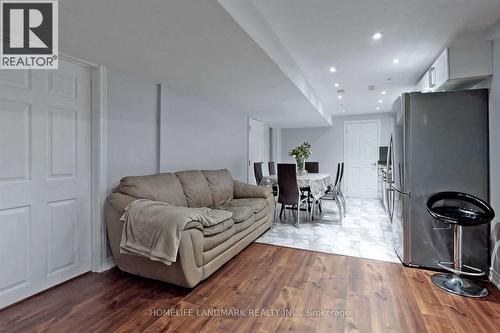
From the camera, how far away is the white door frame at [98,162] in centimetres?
253

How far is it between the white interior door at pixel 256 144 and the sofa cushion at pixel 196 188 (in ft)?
7.99

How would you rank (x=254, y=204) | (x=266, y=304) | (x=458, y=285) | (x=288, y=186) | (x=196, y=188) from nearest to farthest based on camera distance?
1. (x=266, y=304)
2. (x=458, y=285)
3. (x=196, y=188)
4. (x=254, y=204)
5. (x=288, y=186)

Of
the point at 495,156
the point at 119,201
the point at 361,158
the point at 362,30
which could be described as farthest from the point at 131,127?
the point at 361,158

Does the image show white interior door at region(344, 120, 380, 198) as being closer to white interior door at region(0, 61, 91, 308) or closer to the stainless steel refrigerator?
the stainless steel refrigerator

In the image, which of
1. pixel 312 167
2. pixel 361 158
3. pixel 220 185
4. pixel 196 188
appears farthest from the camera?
pixel 361 158

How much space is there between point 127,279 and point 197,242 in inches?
34.6

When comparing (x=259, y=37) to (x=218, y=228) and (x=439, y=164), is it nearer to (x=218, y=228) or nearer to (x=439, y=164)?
(x=218, y=228)

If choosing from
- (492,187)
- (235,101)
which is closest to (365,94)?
(235,101)

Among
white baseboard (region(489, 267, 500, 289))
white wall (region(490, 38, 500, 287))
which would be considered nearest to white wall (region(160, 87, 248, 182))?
white wall (region(490, 38, 500, 287))

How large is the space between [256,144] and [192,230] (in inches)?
175

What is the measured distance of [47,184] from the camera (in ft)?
7.27

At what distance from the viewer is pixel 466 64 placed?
2508mm

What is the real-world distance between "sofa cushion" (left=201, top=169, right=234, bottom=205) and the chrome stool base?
8.53ft

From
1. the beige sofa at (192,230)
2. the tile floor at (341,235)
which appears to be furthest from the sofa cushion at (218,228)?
the tile floor at (341,235)
